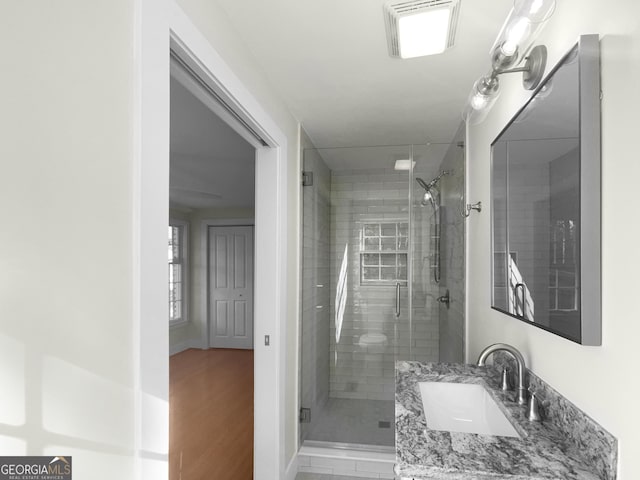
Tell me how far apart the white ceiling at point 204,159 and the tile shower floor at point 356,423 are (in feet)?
7.74

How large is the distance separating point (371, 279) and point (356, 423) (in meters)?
1.10

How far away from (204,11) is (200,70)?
0.21 metres

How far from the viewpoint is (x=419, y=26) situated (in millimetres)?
1632

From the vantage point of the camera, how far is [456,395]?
180 centimetres

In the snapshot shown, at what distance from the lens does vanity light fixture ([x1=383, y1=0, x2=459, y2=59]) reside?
58.9 inches

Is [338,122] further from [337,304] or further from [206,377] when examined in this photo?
[206,377]

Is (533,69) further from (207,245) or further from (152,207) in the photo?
(207,245)

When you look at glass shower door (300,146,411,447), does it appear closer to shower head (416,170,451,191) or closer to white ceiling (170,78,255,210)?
shower head (416,170,451,191)

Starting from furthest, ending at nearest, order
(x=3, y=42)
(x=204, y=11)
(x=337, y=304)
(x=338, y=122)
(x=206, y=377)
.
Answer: (x=206, y=377) → (x=337, y=304) → (x=338, y=122) → (x=204, y=11) → (x=3, y=42)

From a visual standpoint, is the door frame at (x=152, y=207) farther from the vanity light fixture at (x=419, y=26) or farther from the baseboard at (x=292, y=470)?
the baseboard at (x=292, y=470)

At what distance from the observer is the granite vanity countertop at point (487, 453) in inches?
39.9

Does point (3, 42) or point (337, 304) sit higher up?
point (3, 42)

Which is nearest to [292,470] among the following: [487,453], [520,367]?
[520,367]

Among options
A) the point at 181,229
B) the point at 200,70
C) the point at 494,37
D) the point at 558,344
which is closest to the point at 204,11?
the point at 200,70
